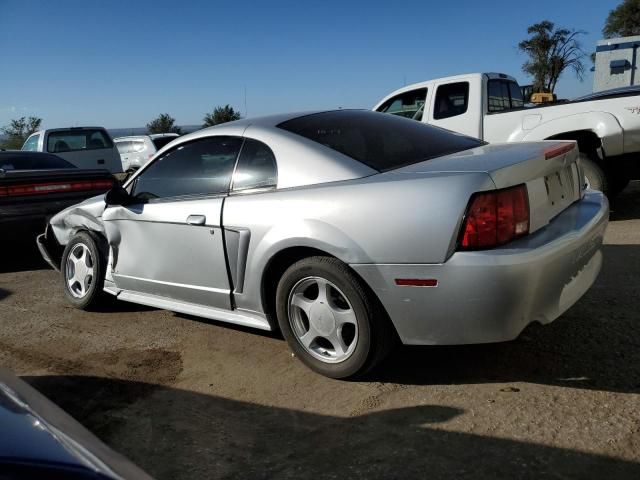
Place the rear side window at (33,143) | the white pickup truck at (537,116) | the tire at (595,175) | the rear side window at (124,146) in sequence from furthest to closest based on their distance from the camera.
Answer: the rear side window at (124,146), the rear side window at (33,143), the tire at (595,175), the white pickup truck at (537,116)

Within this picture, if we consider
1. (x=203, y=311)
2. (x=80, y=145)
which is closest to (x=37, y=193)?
(x=203, y=311)

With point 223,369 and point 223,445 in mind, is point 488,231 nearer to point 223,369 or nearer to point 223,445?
point 223,445

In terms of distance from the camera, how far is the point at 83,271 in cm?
475

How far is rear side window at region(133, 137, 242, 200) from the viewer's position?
12.0 ft

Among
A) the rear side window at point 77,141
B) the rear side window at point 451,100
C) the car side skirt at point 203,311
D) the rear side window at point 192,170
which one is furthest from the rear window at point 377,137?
the rear side window at point 77,141

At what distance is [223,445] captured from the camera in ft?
8.61

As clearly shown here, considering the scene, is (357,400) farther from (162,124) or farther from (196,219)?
(162,124)

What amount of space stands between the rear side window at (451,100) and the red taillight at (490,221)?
555cm

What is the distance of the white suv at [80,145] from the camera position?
12.1 m

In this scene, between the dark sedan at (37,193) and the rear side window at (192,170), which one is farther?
the dark sedan at (37,193)

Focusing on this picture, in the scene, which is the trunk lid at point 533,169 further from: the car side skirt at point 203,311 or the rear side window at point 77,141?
the rear side window at point 77,141

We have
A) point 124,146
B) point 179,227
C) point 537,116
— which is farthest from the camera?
point 124,146

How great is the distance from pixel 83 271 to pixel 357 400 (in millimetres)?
2871

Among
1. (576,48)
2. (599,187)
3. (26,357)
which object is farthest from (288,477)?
(576,48)
